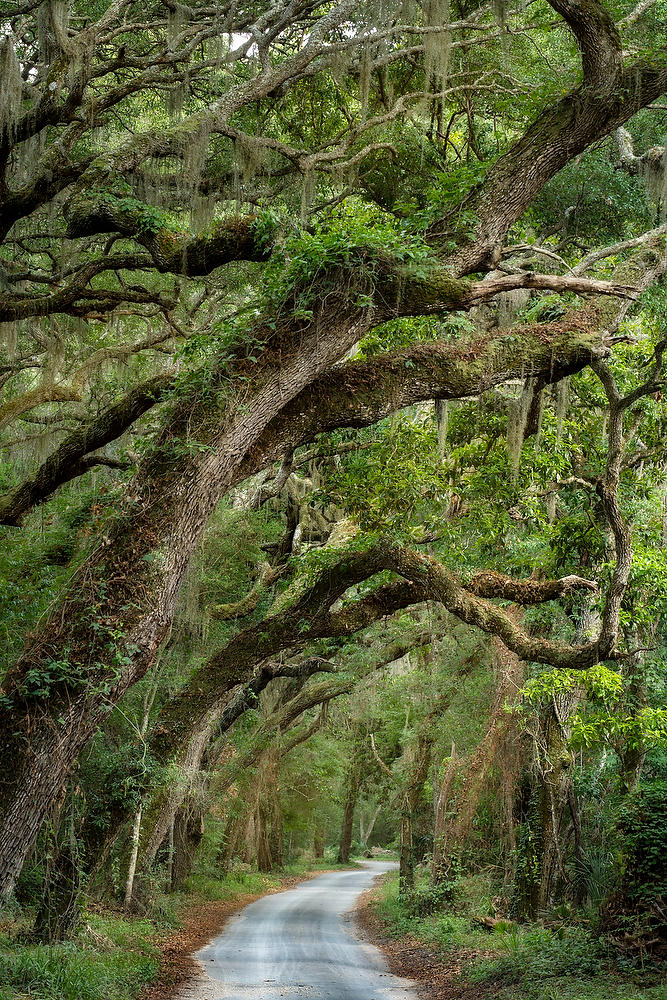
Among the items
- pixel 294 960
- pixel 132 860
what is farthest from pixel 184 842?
pixel 294 960

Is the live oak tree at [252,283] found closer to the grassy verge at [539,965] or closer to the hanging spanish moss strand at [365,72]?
the hanging spanish moss strand at [365,72]

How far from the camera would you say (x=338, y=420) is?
281 inches

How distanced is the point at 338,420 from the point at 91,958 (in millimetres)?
5901

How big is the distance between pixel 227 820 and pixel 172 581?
1837cm

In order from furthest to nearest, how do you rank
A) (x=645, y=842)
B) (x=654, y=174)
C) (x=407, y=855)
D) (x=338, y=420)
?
1. (x=407, y=855)
2. (x=654, y=174)
3. (x=645, y=842)
4. (x=338, y=420)

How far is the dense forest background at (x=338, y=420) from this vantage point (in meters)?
6.29

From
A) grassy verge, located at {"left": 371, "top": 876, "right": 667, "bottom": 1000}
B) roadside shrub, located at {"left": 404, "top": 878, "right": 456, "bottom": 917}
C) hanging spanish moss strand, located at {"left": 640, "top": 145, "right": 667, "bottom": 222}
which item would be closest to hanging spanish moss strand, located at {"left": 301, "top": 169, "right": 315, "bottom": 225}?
hanging spanish moss strand, located at {"left": 640, "top": 145, "right": 667, "bottom": 222}

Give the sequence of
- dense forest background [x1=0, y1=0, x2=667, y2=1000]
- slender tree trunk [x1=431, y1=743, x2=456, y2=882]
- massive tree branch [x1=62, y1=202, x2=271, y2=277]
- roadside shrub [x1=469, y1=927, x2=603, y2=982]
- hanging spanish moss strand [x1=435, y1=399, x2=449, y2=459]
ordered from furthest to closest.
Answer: slender tree trunk [x1=431, y1=743, x2=456, y2=882] < hanging spanish moss strand [x1=435, y1=399, x2=449, y2=459] < roadside shrub [x1=469, y1=927, x2=603, y2=982] < massive tree branch [x1=62, y1=202, x2=271, y2=277] < dense forest background [x1=0, y1=0, x2=667, y2=1000]

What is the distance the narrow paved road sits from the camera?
8.98 m

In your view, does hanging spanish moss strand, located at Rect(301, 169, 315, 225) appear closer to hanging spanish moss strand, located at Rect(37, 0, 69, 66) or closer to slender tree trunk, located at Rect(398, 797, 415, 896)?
hanging spanish moss strand, located at Rect(37, 0, 69, 66)

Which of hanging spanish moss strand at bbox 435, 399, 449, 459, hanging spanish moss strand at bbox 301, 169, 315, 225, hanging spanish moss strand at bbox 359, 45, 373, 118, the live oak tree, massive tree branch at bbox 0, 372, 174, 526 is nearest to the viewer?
the live oak tree

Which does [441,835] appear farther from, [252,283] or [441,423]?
[252,283]

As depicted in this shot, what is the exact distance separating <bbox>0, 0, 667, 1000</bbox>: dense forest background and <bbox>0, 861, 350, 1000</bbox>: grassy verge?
0.06m

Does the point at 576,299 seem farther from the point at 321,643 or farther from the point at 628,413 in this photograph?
the point at 321,643
